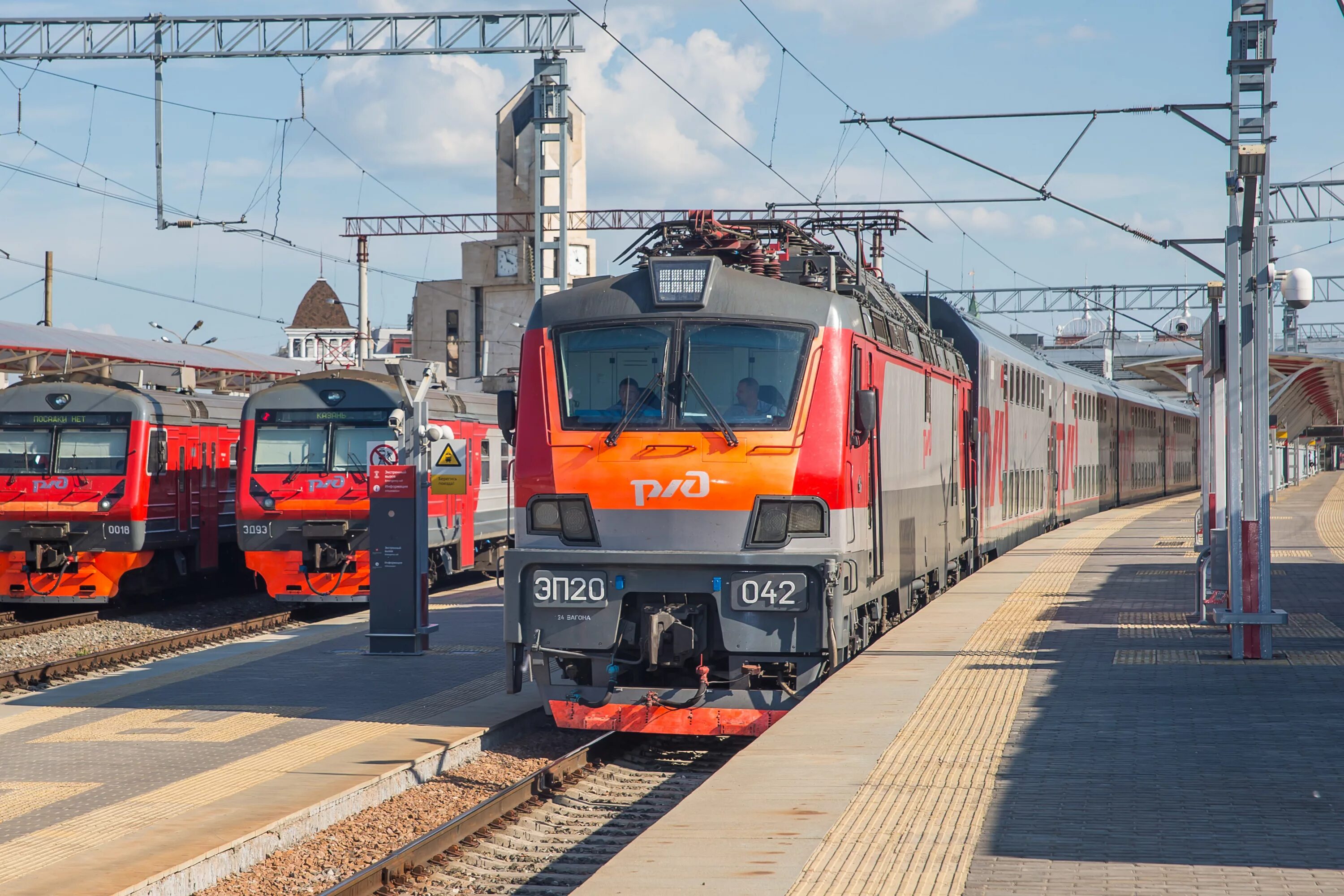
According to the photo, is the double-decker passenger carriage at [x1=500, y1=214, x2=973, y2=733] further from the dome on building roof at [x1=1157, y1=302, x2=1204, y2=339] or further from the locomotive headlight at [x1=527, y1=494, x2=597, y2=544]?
the dome on building roof at [x1=1157, y1=302, x2=1204, y2=339]

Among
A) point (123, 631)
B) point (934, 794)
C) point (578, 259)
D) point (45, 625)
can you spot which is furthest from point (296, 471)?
point (578, 259)

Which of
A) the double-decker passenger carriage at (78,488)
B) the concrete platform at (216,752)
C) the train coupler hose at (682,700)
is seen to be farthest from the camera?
A: the double-decker passenger carriage at (78,488)

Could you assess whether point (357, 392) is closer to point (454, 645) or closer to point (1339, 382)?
point (454, 645)

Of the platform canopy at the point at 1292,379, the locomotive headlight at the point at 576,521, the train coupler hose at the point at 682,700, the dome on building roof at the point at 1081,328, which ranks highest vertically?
the dome on building roof at the point at 1081,328

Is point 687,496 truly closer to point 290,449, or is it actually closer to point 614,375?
point 614,375

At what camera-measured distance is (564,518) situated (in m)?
10.1

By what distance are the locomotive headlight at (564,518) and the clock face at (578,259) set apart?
50.1 metres

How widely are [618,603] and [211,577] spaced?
16.6m

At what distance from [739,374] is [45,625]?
1219 cm

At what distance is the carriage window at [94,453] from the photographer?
19266mm

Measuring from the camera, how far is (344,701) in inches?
481

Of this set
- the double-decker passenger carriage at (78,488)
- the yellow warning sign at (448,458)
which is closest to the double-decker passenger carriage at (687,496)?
the yellow warning sign at (448,458)

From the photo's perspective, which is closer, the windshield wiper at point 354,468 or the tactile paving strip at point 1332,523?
the windshield wiper at point 354,468

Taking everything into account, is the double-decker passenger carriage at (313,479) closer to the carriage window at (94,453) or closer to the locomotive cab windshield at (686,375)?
the carriage window at (94,453)
